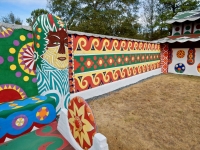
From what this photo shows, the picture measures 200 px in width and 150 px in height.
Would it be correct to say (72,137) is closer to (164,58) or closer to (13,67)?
(13,67)

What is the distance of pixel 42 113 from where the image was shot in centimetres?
282

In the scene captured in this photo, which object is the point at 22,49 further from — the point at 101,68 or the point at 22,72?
the point at 101,68

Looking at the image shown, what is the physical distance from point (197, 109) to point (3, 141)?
447 cm

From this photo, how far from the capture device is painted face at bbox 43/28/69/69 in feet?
9.66

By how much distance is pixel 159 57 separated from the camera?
878 centimetres

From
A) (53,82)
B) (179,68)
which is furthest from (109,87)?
(179,68)

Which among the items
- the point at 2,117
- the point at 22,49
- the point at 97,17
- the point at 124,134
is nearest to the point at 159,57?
the point at 124,134

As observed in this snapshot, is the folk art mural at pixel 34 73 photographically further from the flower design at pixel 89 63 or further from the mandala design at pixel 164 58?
the mandala design at pixel 164 58

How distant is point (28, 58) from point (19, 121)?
128 cm

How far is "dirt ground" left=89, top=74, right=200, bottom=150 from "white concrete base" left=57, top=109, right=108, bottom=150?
639 millimetres

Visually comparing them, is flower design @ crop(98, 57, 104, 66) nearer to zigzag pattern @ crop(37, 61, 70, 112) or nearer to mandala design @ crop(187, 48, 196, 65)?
zigzag pattern @ crop(37, 61, 70, 112)

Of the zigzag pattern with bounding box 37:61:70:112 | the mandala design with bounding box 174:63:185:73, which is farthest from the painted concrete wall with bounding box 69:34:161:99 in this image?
the mandala design with bounding box 174:63:185:73

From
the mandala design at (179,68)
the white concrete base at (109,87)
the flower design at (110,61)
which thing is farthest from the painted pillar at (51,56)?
the mandala design at (179,68)

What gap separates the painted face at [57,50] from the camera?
2.95 metres
